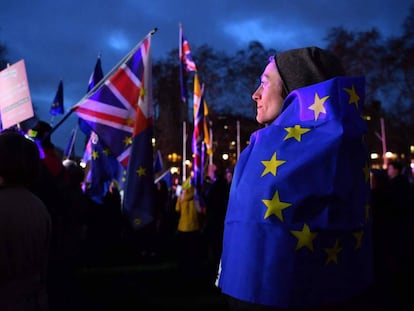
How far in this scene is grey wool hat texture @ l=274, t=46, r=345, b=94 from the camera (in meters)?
1.54

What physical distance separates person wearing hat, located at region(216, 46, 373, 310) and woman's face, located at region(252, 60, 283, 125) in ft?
0.68

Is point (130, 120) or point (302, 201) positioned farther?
point (130, 120)

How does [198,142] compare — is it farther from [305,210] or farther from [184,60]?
[305,210]

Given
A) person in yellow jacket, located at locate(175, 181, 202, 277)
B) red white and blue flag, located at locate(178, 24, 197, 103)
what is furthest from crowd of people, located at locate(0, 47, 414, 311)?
red white and blue flag, located at locate(178, 24, 197, 103)

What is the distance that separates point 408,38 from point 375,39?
273 centimetres

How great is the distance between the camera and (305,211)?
1255 millimetres

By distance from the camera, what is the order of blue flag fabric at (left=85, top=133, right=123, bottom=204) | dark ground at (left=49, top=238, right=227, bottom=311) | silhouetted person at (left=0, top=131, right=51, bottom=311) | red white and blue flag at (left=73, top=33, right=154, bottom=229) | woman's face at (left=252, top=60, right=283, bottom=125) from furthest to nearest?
blue flag fabric at (left=85, top=133, right=123, bottom=204) → dark ground at (left=49, top=238, right=227, bottom=311) → red white and blue flag at (left=73, top=33, right=154, bottom=229) → silhouetted person at (left=0, top=131, right=51, bottom=311) → woman's face at (left=252, top=60, right=283, bottom=125)

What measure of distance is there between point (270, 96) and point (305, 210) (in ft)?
1.91

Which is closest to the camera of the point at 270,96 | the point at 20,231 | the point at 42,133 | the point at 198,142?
the point at 270,96

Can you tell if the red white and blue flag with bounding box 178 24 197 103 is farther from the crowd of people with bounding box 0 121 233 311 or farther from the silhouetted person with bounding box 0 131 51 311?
the silhouetted person with bounding box 0 131 51 311

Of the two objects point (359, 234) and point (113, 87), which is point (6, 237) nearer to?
point (359, 234)

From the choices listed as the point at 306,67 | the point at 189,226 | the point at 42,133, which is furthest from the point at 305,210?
the point at 189,226

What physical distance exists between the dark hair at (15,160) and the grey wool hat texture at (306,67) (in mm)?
1784

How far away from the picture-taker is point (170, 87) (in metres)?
41.8
